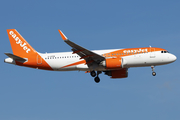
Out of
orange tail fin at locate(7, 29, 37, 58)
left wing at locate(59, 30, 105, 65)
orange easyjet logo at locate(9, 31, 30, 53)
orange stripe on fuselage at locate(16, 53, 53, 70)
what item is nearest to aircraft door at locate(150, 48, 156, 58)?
left wing at locate(59, 30, 105, 65)

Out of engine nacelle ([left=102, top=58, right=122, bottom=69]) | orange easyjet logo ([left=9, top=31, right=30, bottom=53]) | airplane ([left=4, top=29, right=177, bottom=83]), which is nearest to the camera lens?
engine nacelle ([left=102, top=58, right=122, bottom=69])

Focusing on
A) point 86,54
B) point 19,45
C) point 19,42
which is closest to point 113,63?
point 86,54

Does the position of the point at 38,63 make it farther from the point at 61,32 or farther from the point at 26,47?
the point at 61,32

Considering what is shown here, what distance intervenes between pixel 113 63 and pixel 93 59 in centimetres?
283

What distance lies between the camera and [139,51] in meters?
45.0

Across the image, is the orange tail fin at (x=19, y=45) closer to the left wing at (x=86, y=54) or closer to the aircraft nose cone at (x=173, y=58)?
the left wing at (x=86, y=54)

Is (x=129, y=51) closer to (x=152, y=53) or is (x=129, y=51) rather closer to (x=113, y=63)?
(x=113, y=63)

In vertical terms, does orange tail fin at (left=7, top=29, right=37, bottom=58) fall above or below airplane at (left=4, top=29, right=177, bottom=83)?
above

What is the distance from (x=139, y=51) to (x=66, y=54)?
10.4m

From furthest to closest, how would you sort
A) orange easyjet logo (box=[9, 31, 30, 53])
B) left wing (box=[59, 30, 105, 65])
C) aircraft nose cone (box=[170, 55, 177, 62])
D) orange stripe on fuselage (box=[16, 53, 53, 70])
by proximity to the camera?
orange easyjet logo (box=[9, 31, 30, 53]) < orange stripe on fuselage (box=[16, 53, 53, 70]) < aircraft nose cone (box=[170, 55, 177, 62]) < left wing (box=[59, 30, 105, 65])

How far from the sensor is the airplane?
44.2 m

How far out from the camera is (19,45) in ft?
162

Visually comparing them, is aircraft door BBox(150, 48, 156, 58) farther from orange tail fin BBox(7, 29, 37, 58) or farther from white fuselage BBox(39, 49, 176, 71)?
orange tail fin BBox(7, 29, 37, 58)

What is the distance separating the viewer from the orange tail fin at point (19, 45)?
160 feet
